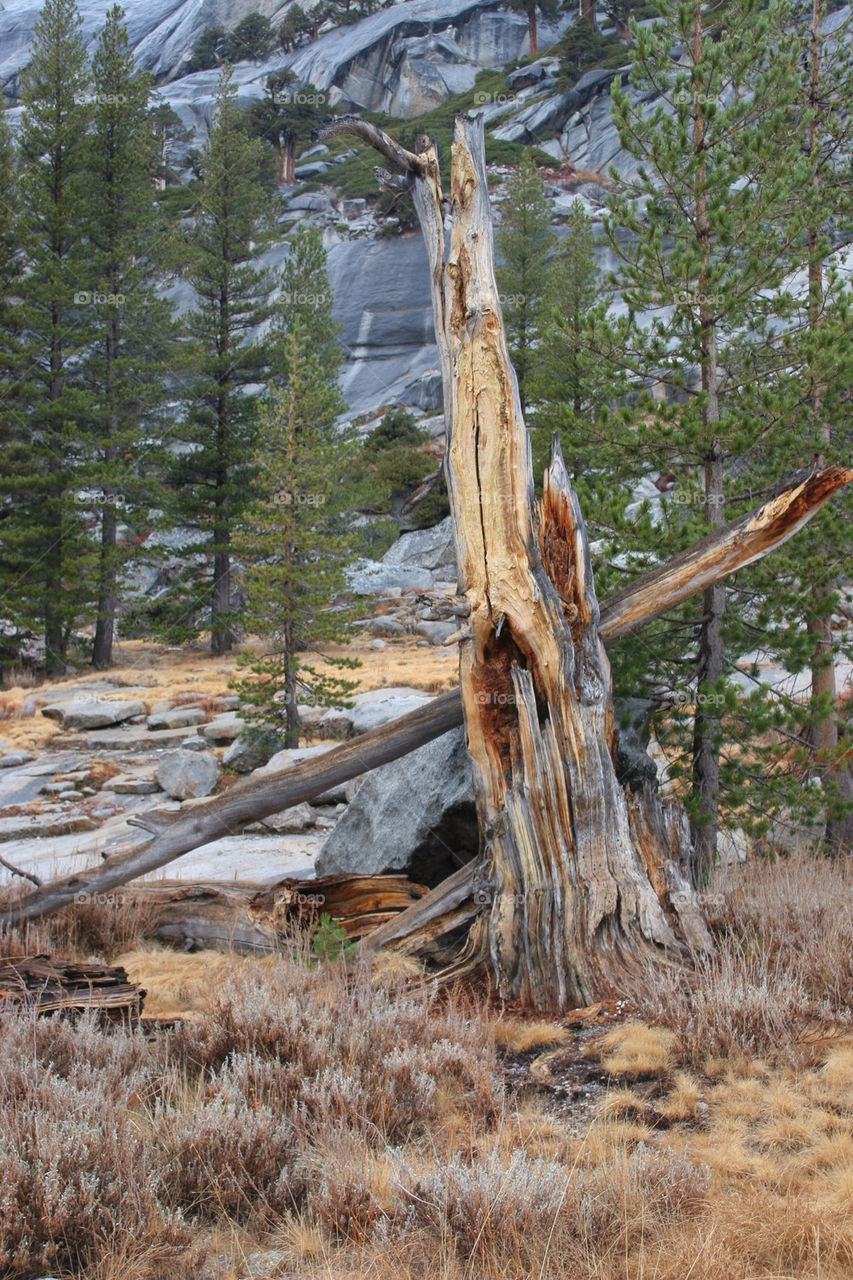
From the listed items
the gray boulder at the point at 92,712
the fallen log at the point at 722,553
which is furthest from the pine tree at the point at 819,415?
the gray boulder at the point at 92,712

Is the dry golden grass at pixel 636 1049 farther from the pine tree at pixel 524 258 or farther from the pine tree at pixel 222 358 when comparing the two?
the pine tree at pixel 524 258

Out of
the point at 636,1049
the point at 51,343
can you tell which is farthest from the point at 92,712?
the point at 636,1049

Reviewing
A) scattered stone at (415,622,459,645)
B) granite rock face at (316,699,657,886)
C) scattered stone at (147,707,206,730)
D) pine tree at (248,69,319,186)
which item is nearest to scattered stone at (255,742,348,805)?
granite rock face at (316,699,657,886)

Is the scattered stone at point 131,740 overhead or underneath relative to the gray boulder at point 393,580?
underneath

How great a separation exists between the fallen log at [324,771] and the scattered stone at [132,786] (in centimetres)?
772

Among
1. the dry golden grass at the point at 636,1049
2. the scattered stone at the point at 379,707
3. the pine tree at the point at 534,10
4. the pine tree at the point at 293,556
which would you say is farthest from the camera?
the pine tree at the point at 534,10

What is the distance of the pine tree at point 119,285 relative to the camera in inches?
999

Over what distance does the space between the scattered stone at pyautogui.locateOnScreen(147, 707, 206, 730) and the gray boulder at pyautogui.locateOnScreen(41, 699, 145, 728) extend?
26.6 inches

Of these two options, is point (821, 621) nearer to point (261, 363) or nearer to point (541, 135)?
point (261, 363)

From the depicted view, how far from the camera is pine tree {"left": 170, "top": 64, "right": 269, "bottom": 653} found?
2623 cm

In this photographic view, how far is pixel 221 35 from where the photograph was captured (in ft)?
242

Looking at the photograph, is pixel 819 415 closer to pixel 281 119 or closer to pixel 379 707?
pixel 379 707

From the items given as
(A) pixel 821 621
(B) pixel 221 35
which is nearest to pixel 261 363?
(A) pixel 821 621

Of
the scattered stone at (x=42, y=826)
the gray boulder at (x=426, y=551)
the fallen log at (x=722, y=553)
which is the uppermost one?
the gray boulder at (x=426, y=551)
